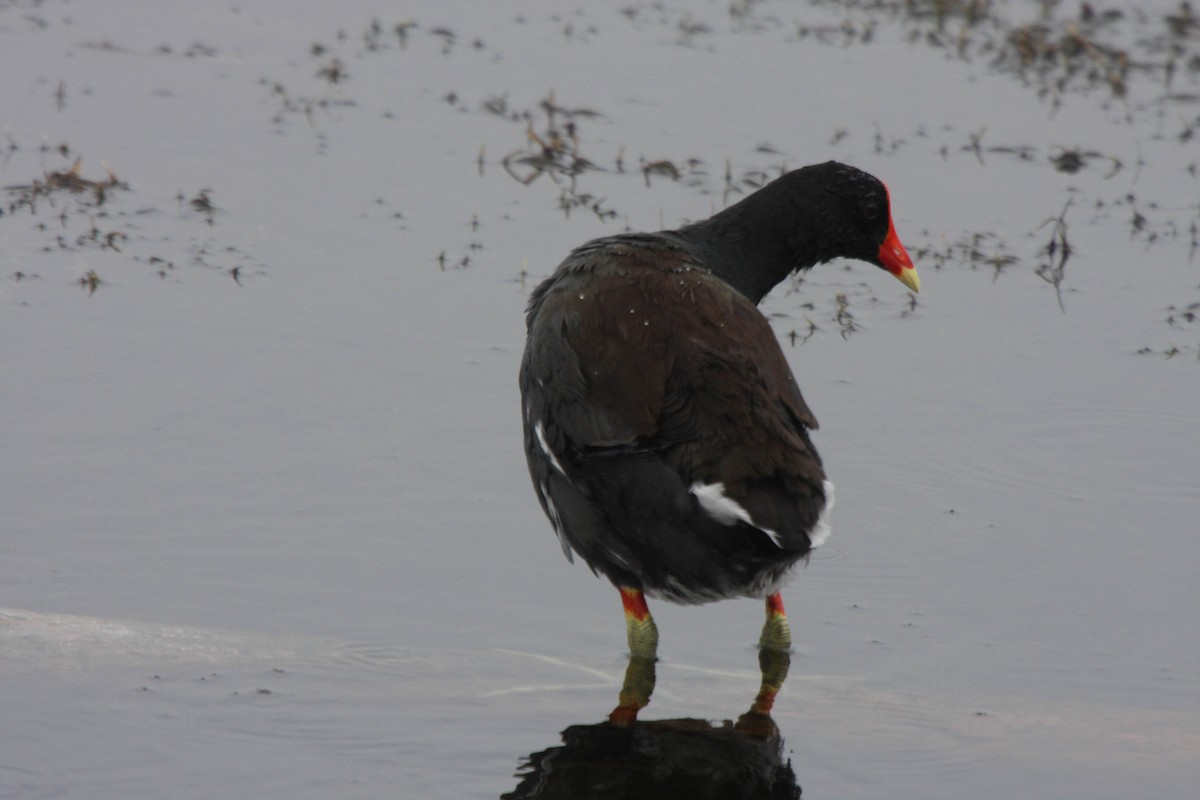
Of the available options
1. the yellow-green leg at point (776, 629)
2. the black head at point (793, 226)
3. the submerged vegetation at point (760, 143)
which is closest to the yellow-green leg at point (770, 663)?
the yellow-green leg at point (776, 629)

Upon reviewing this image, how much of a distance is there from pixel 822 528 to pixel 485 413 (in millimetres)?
2243

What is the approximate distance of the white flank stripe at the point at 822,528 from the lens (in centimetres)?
374

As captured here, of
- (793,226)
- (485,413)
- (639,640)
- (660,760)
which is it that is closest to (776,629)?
(639,640)

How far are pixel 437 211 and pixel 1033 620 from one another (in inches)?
148

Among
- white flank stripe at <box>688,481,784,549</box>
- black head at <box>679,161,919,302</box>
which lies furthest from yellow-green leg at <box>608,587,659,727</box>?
black head at <box>679,161,919,302</box>

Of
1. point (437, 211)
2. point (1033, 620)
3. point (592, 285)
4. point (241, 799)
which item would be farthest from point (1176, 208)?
point (241, 799)

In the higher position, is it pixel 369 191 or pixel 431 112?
pixel 431 112

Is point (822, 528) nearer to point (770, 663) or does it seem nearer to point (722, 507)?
point (722, 507)

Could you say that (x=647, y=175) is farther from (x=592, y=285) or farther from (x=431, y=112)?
(x=592, y=285)

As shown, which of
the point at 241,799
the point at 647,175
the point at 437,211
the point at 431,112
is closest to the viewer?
the point at 241,799

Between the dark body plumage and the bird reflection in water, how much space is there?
1.03 ft

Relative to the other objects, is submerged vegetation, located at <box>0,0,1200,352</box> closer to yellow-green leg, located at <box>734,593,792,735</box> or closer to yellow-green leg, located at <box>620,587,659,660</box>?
yellow-green leg, located at <box>734,593,792,735</box>

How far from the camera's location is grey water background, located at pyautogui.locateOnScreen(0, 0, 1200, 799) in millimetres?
3994

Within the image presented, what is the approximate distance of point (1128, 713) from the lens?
409cm
